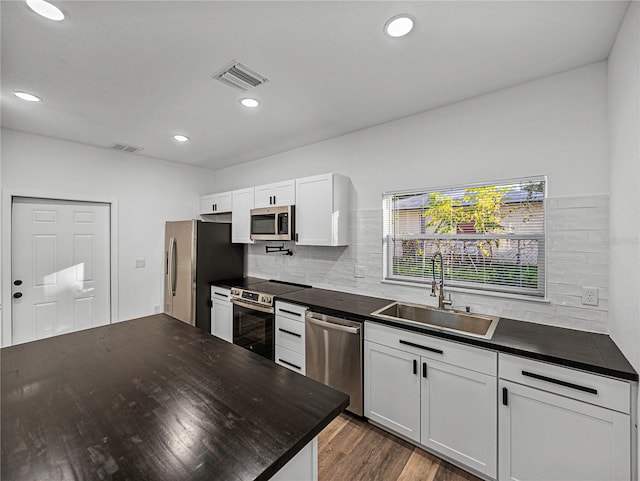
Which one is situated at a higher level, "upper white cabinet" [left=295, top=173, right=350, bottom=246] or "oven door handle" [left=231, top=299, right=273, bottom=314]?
"upper white cabinet" [left=295, top=173, right=350, bottom=246]

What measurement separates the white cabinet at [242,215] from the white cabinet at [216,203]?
0.50ft

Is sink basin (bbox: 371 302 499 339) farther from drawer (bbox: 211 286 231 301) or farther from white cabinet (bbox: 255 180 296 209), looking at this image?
drawer (bbox: 211 286 231 301)

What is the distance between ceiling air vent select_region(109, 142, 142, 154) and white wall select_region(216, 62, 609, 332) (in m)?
2.50

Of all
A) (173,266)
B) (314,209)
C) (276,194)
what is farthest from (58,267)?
(314,209)

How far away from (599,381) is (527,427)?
1.47 feet

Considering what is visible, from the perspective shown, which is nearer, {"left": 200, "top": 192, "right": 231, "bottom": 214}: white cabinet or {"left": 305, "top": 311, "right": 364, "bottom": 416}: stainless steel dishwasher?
{"left": 305, "top": 311, "right": 364, "bottom": 416}: stainless steel dishwasher

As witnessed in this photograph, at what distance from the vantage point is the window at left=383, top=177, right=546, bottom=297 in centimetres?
217

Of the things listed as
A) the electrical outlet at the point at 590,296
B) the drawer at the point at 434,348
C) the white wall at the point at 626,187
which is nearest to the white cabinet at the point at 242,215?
the drawer at the point at 434,348

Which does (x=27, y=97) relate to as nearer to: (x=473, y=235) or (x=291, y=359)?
(x=291, y=359)

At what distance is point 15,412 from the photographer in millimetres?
1023

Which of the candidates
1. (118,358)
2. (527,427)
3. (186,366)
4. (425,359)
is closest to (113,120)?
(118,358)

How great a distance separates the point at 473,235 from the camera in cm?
240

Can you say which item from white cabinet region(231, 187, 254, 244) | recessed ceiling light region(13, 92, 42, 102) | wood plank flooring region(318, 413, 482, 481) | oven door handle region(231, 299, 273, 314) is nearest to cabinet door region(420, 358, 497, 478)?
wood plank flooring region(318, 413, 482, 481)

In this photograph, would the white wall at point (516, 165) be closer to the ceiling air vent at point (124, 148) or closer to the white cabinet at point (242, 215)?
the white cabinet at point (242, 215)
